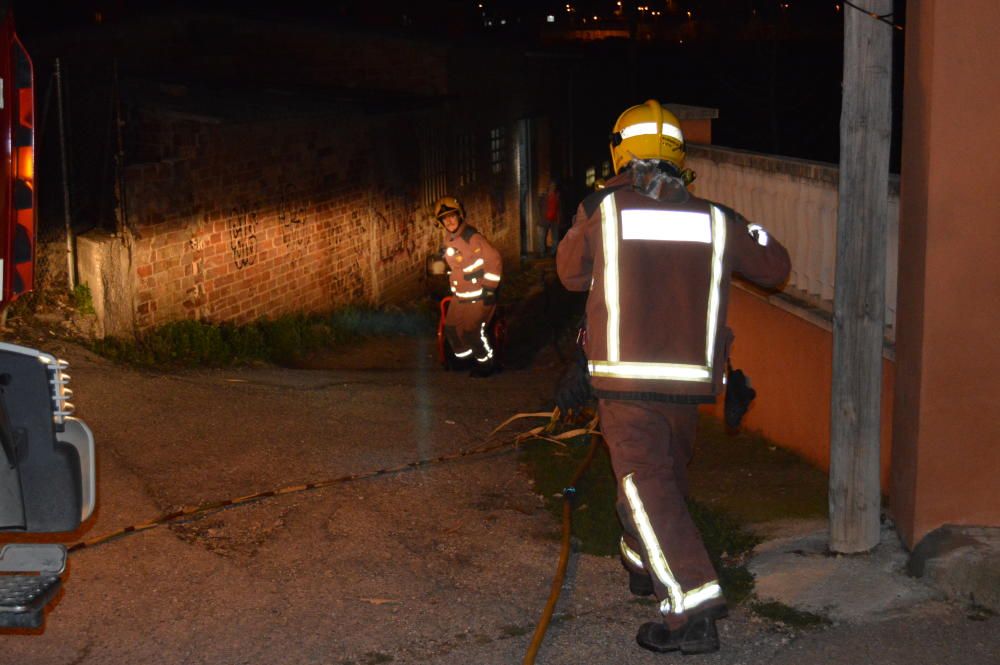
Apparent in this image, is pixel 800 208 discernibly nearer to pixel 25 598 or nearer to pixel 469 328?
pixel 469 328

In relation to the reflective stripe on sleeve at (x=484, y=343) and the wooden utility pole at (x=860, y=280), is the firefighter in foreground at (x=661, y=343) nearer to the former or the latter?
the wooden utility pole at (x=860, y=280)

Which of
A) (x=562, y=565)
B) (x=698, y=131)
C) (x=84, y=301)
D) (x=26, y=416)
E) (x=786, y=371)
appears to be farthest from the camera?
(x=84, y=301)

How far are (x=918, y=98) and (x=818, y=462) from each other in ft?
9.02

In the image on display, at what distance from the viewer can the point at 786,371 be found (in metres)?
→ 7.40

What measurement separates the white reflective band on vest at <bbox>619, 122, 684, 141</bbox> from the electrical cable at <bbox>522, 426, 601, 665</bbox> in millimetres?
1887

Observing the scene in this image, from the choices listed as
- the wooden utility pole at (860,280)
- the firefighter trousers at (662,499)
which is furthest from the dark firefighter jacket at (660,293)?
the wooden utility pole at (860,280)

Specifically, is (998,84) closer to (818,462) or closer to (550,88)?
(818,462)

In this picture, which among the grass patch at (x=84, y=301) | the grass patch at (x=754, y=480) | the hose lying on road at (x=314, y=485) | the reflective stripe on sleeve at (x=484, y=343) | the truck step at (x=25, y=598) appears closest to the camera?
the truck step at (x=25, y=598)

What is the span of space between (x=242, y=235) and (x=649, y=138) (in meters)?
8.88

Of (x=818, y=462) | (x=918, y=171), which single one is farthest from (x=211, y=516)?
(x=918, y=171)

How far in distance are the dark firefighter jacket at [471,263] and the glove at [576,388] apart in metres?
6.59

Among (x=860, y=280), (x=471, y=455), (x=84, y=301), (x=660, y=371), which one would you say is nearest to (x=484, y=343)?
(x=84, y=301)

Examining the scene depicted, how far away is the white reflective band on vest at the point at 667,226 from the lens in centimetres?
461

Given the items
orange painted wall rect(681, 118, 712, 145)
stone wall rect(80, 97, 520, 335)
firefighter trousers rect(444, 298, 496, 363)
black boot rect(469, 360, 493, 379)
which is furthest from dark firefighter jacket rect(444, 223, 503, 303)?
stone wall rect(80, 97, 520, 335)
